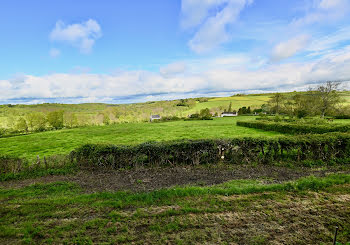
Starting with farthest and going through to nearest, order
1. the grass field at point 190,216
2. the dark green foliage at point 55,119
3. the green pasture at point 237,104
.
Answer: the green pasture at point 237,104
the dark green foliage at point 55,119
the grass field at point 190,216

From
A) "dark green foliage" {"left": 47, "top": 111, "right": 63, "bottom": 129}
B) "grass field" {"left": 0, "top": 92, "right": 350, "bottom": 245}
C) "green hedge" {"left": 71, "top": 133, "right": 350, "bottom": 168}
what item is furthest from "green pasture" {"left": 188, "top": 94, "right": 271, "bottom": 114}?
"grass field" {"left": 0, "top": 92, "right": 350, "bottom": 245}

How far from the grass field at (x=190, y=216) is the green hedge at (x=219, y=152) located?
3798mm

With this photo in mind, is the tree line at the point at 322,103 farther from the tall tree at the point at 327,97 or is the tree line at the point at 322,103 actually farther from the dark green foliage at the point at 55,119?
the dark green foliage at the point at 55,119

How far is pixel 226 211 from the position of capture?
16.5 feet

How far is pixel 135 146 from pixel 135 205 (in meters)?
5.08

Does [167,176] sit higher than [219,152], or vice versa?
[219,152]

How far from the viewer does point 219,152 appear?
35.1ft

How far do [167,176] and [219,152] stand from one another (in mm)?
3731

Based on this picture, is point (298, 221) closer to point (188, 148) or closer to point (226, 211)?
point (226, 211)

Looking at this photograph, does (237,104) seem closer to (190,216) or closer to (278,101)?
(278,101)

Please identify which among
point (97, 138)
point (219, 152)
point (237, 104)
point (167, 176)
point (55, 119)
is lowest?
point (97, 138)

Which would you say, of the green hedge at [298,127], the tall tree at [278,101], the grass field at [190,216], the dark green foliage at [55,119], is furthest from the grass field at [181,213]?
the tall tree at [278,101]

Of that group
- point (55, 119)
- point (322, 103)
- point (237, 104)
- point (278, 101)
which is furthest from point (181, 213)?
point (237, 104)

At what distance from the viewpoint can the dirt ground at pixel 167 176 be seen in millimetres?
7875
